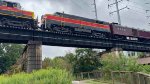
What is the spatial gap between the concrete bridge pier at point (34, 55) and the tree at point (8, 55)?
4604 centimetres

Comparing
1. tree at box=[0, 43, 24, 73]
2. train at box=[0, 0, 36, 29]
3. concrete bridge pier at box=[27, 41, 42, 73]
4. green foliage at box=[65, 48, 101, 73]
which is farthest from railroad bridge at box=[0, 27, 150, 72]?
tree at box=[0, 43, 24, 73]

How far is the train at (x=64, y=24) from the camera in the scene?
1773 inches

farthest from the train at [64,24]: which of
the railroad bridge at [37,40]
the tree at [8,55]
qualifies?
the tree at [8,55]

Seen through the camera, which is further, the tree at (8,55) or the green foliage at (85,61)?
the tree at (8,55)

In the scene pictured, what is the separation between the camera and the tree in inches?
3791

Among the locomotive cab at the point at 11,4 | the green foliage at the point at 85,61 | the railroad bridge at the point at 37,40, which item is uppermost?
the locomotive cab at the point at 11,4

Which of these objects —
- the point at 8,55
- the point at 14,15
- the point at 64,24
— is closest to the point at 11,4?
the point at 14,15

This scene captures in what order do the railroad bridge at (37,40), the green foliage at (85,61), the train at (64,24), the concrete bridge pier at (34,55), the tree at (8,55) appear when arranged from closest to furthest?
the train at (64,24) → the railroad bridge at (37,40) → the concrete bridge pier at (34,55) → the green foliage at (85,61) → the tree at (8,55)

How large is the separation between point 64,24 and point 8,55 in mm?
57182

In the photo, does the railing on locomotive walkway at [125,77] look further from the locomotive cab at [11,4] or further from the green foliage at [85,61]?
the green foliage at [85,61]

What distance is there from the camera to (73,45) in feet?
198

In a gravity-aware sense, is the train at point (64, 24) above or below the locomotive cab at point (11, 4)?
below

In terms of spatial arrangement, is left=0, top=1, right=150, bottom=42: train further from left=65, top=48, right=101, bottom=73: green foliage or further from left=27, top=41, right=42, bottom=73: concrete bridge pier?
left=65, top=48, right=101, bottom=73: green foliage

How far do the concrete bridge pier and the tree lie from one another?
46041mm
